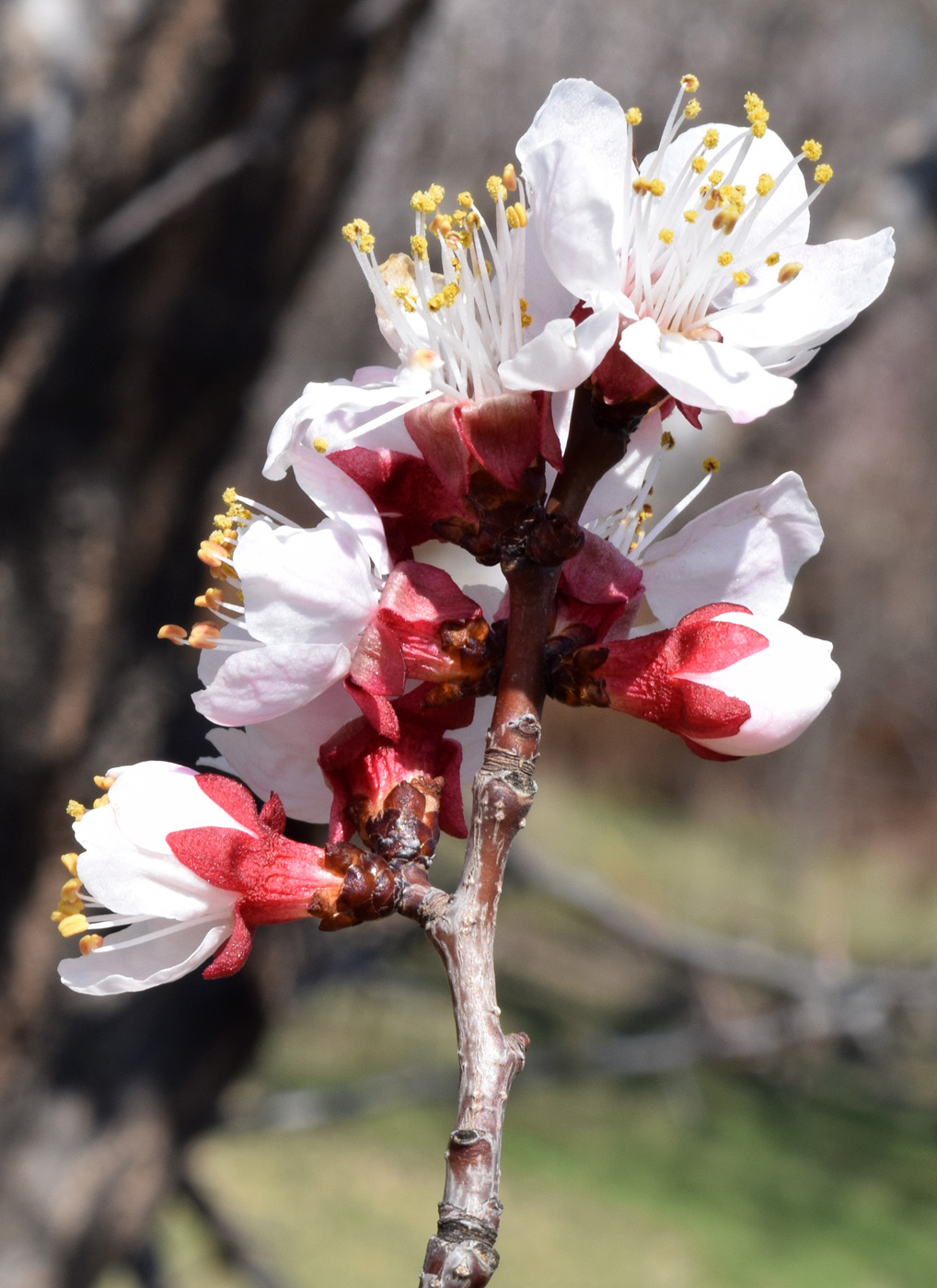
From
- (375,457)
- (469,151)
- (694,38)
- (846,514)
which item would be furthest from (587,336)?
(846,514)

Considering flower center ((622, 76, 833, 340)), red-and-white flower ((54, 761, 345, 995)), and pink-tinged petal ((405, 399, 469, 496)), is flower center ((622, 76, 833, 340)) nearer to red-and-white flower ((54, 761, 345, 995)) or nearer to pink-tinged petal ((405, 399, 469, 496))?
pink-tinged petal ((405, 399, 469, 496))

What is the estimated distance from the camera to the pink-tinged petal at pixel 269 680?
65cm

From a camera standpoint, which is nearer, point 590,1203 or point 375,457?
point 375,457

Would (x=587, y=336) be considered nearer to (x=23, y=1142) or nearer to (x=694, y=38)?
(x=23, y=1142)

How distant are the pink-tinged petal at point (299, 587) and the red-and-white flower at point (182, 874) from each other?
0.11 m

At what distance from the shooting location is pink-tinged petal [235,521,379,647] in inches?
25.7

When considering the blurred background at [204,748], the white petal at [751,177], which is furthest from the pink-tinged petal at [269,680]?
the blurred background at [204,748]

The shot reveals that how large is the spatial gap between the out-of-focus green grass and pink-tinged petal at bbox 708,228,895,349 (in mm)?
3003

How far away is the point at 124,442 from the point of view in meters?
2.19

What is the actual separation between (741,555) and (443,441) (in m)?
0.19

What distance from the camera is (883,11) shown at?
5555 millimetres

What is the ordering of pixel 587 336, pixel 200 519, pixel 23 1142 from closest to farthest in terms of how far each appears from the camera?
pixel 587 336, pixel 200 519, pixel 23 1142

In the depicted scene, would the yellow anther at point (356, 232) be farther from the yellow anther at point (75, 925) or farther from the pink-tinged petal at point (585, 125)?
the yellow anther at point (75, 925)

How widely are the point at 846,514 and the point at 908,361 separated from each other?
128cm
